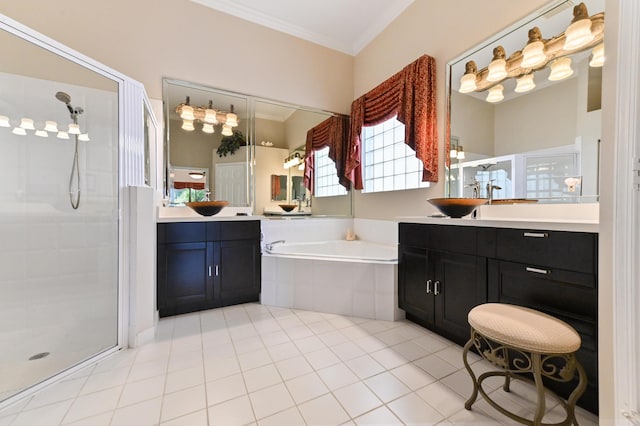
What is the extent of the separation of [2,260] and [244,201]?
1.79 metres

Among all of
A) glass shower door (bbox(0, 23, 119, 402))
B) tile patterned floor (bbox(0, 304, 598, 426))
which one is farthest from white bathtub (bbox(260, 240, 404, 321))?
glass shower door (bbox(0, 23, 119, 402))

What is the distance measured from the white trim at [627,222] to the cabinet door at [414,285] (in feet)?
3.37

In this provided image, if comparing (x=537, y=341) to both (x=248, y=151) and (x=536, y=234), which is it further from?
(x=248, y=151)

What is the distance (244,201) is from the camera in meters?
2.89

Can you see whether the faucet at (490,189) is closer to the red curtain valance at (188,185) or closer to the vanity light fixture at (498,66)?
the vanity light fixture at (498,66)

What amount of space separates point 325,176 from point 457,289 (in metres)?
2.20

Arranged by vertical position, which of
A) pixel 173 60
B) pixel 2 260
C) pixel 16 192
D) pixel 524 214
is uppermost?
pixel 173 60

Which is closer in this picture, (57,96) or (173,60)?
(57,96)

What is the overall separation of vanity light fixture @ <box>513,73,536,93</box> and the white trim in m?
1.00

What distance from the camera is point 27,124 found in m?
1.85

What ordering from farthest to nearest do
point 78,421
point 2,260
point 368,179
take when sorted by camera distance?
1. point 368,179
2. point 2,260
3. point 78,421

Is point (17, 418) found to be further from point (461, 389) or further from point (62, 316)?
point (461, 389)

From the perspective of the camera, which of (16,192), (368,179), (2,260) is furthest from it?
(368,179)

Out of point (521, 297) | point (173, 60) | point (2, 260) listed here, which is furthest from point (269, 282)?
point (173, 60)
